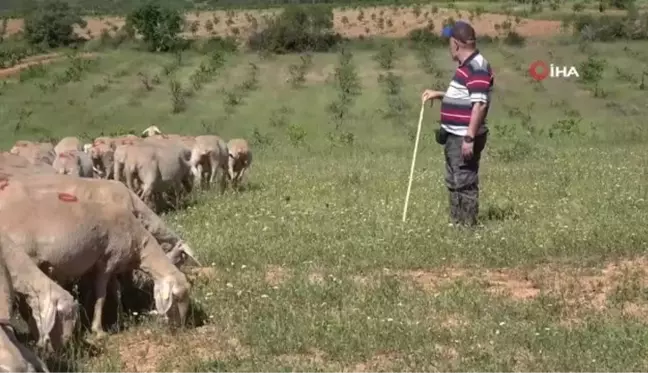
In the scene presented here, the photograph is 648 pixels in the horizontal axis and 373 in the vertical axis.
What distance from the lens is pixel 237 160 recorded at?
1884cm

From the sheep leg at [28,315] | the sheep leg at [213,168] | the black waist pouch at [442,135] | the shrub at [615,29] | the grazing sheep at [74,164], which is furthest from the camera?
the shrub at [615,29]

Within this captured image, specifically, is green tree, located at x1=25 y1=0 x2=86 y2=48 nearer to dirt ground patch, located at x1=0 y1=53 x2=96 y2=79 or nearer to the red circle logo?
dirt ground patch, located at x1=0 y1=53 x2=96 y2=79

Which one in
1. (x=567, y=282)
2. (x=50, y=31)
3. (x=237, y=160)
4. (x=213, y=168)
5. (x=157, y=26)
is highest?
(x=567, y=282)

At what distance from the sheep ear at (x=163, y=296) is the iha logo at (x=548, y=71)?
35.8 meters

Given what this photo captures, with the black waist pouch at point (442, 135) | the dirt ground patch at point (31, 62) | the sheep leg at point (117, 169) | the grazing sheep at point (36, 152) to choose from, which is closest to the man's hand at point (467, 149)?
the black waist pouch at point (442, 135)

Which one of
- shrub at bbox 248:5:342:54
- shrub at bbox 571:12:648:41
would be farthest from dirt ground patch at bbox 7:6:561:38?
shrub at bbox 571:12:648:41

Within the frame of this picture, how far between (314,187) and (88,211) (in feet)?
30.2

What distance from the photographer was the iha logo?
4275 centimetres

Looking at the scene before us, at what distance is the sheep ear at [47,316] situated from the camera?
682cm

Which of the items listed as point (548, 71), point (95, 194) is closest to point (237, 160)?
point (95, 194)

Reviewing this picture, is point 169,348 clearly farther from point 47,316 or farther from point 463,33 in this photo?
point 463,33

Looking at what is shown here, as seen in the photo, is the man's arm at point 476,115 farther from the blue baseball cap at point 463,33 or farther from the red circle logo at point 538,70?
the red circle logo at point 538,70

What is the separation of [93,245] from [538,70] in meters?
38.0

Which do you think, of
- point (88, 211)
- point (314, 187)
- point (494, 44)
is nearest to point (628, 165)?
point (314, 187)
